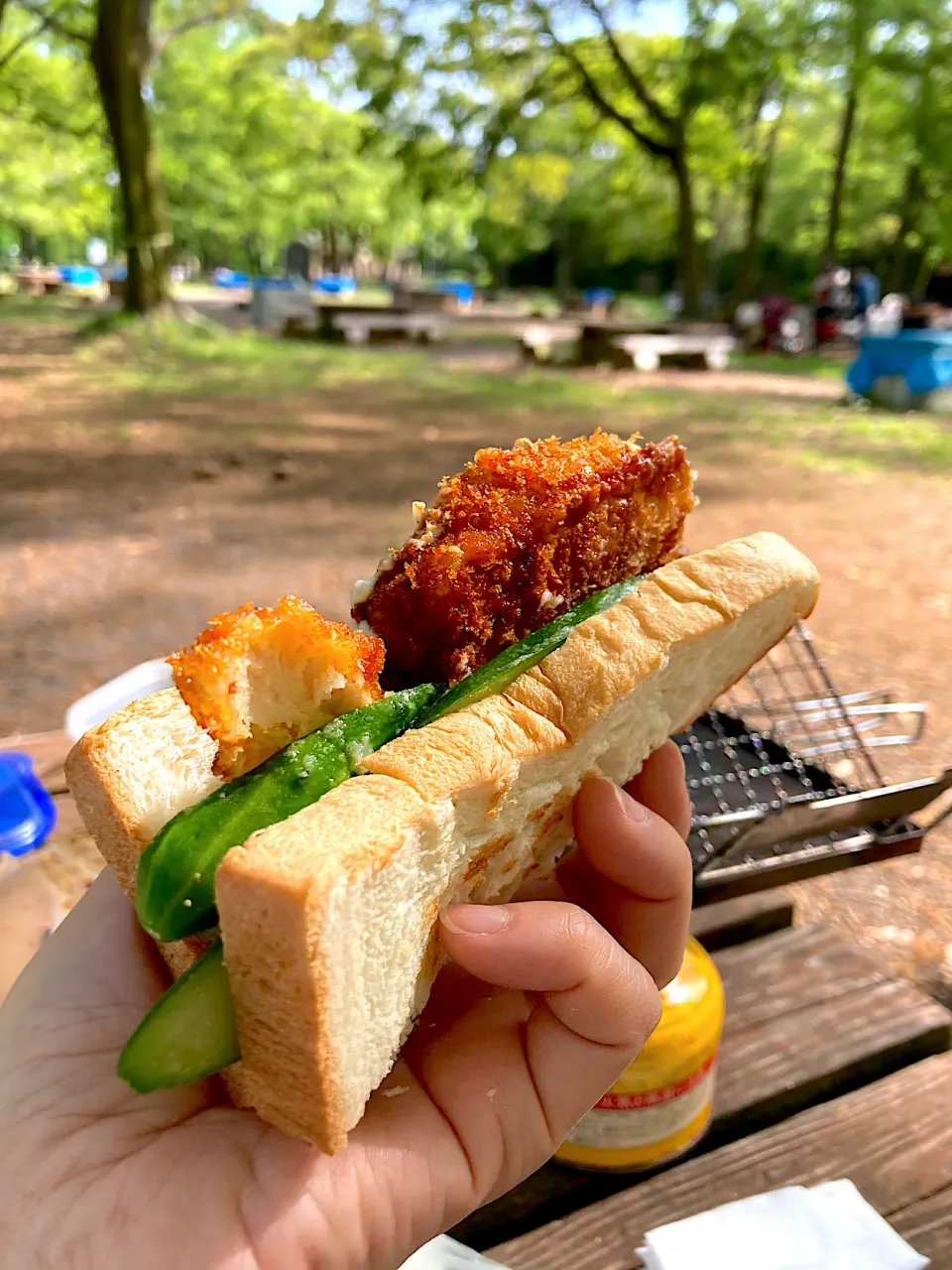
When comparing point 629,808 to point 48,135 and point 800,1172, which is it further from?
point 48,135

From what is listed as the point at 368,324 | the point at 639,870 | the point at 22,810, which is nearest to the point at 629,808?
the point at 639,870

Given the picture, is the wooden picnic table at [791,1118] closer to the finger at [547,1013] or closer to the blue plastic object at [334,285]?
the finger at [547,1013]

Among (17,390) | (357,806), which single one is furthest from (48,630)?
(17,390)

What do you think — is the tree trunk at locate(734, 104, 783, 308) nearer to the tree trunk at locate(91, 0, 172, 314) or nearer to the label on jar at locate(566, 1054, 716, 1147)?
the tree trunk at locate(91, 0, 172, 314)

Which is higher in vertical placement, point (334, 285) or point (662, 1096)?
point (334, 285)

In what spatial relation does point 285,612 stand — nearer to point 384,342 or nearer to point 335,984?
point 335,984

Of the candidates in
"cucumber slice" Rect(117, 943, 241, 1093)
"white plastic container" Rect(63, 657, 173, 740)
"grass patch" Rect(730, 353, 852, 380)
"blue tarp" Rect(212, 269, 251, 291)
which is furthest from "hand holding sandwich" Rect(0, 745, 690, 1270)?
"blue tarp" Rect(212, 269, 251, 291)
